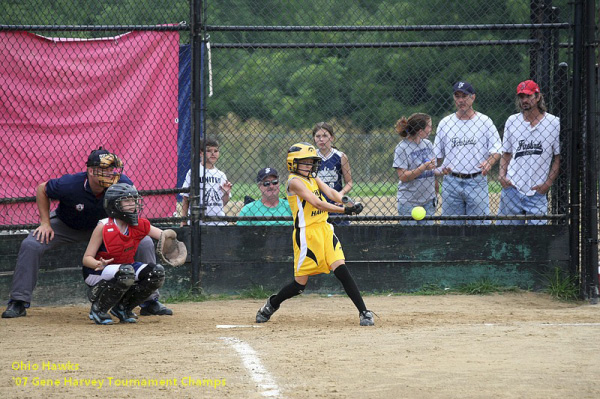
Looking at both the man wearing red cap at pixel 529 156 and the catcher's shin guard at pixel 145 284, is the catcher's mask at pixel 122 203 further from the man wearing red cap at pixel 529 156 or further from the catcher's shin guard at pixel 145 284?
the man wearing red cap at pixel 529 156

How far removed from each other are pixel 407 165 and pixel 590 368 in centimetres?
413

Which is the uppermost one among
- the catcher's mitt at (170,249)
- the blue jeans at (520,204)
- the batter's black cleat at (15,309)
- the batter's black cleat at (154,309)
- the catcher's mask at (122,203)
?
the catcher's mask at (122,203)

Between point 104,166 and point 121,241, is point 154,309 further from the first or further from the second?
point 104,166

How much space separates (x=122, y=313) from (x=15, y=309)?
97 centimetres

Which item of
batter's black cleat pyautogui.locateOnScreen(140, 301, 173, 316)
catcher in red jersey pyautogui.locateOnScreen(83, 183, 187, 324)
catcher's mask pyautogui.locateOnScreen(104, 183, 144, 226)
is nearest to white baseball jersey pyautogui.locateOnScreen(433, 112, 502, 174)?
catcher in red jersey pyautogui.locateOnScreen(83, 183, 187, 324)

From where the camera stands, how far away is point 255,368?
4.77 meters

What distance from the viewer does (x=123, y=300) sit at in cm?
695

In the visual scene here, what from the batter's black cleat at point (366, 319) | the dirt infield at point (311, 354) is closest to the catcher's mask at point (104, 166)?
the dirt infield at point (311, 354)

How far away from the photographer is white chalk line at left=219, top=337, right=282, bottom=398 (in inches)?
168

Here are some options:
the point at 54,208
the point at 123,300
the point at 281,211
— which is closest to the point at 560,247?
the point at 281,211

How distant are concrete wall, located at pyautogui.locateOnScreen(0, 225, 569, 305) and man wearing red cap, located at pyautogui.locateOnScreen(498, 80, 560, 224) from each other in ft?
0.95

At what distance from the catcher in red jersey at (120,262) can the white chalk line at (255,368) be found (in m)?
1.24

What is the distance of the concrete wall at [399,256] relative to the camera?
8188 millimetres

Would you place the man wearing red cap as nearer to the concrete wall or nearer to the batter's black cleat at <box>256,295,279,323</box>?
the concrete wall
